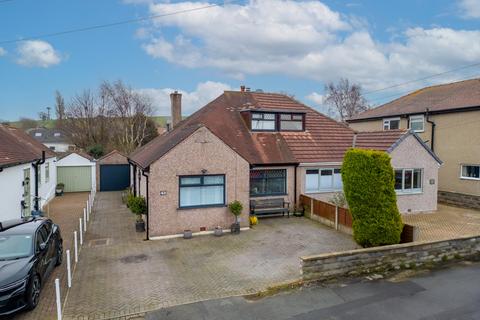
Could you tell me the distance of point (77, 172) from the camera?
27.4 m

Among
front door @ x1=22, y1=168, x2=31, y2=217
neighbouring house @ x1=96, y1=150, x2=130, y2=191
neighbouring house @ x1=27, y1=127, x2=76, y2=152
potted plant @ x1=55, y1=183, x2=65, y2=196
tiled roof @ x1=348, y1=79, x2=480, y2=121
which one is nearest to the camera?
front door @ x1=22, y1=168, x2=31, y2=217

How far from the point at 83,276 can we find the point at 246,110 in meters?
12.4

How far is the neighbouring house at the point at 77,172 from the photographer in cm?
2714

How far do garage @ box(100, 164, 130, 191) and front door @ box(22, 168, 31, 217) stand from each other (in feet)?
38.1

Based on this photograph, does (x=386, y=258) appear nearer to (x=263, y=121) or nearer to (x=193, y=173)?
(x=193, y=173)

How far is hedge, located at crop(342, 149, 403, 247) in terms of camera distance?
35.4 ft

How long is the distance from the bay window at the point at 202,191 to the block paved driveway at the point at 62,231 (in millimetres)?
4498

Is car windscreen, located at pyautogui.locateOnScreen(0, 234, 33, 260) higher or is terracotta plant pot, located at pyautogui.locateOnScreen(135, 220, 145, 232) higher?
car windscreen, located at pyautogui.locateOnScreen(0, 234, 33, 260)

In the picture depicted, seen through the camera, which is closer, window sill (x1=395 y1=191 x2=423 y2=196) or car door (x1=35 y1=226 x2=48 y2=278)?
car door (x1=35 y1=226 x2=48 y2=278)

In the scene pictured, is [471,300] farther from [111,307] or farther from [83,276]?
[83,276]

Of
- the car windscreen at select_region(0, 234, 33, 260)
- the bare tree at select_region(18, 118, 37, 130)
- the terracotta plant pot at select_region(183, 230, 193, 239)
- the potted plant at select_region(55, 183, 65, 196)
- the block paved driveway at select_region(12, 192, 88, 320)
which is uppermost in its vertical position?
the bare tree at select_region(18, 118, 37, 130)

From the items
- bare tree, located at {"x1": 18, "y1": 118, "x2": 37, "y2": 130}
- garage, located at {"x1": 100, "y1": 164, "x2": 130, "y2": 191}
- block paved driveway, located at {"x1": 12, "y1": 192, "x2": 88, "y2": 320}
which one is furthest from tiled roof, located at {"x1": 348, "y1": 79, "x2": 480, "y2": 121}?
bare tree, located at {"x1": 18, "y1": 118, "x2": 37, "y2": 130}

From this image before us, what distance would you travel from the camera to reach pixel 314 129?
20.4 metres

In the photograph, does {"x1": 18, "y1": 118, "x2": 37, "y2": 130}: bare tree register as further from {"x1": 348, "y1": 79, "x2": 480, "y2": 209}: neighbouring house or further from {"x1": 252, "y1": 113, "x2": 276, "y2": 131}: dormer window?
{"x1": 348, "y1": 79, "x2": 480, "y2": 209}: neighbouring house
